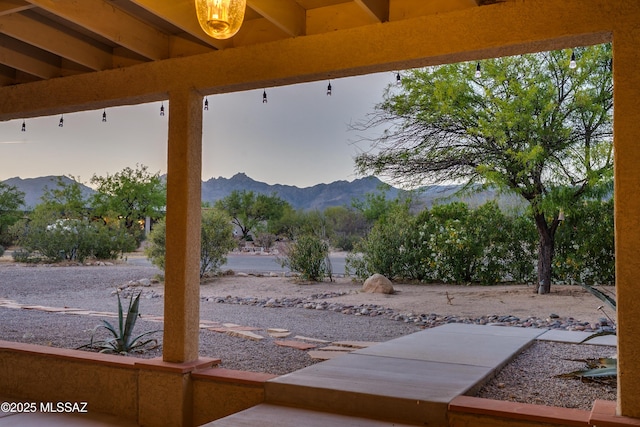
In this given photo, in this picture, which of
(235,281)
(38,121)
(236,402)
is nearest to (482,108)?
(235,281)

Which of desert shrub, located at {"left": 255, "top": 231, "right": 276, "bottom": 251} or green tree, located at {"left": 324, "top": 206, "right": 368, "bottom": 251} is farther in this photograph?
desert shrub, located at {"left": 255, "top": 231, "right": 276, "bottom": 251}

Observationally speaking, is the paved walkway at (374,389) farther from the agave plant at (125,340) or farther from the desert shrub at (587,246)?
the desert shrub at (587,246)

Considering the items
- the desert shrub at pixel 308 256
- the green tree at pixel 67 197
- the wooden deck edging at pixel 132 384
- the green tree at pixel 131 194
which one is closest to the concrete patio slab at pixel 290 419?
the wooden deck edging at pixel 132 384

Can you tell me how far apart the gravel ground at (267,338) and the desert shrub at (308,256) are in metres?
3.38

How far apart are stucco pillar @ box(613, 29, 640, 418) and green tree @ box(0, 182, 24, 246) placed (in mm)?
23096

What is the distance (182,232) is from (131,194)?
23311mm

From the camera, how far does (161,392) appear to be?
3924 millimetres

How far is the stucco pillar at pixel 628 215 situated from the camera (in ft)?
8.89

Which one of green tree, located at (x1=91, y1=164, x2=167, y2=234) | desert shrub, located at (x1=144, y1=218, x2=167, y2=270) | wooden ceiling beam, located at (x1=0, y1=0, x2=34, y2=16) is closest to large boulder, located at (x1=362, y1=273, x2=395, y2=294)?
desert shrub, located at (x1=144, y1=218, x2=167, y2=270)

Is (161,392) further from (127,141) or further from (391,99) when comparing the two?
(127,141)

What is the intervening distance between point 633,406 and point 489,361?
189 centimetres

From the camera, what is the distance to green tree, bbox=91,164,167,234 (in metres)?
25.1

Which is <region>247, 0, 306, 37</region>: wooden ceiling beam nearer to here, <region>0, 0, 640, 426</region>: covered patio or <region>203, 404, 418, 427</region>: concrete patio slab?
<region>0, 0, 640, 426</region>: covered patio

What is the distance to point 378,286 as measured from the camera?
11.0 metres
